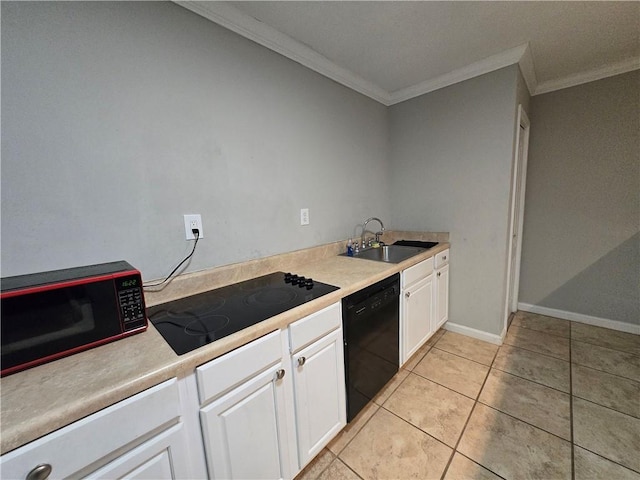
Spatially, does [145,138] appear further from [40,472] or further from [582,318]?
[582,318]

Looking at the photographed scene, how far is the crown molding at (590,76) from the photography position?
1.96m

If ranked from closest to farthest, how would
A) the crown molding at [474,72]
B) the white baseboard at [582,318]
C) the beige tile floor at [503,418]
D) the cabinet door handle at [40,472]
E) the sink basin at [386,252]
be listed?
the cabinet door handle at [40,472] < the beige tile floor at [503,418] < the crown molding at [474,72] < the sink basin at [386,252] < the white baseboard at [582,318]

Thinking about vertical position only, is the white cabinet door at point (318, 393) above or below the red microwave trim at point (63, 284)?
below

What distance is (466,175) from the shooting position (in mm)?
2137

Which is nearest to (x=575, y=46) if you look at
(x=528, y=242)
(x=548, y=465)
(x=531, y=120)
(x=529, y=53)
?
(x=529, y=53)

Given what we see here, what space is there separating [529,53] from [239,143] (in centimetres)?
224

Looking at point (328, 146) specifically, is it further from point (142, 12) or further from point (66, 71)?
point (66, 71)

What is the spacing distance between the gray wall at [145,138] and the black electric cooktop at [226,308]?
21cm

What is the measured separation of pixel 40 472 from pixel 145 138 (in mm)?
1134

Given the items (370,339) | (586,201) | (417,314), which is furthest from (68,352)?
(586,201)

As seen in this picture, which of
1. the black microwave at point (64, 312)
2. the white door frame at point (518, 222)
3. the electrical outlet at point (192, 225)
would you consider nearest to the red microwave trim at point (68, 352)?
the black microwave at point (64, 312)

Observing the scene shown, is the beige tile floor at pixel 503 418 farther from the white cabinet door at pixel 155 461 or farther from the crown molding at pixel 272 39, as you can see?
the crown molding at pixel 272 39

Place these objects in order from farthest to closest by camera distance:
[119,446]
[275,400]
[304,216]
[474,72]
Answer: [474,72] < [304,216] < [275,400] < [119,446]

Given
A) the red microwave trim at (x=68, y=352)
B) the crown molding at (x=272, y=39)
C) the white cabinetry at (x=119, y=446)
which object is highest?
the crown molding at (x=272, y=39)
